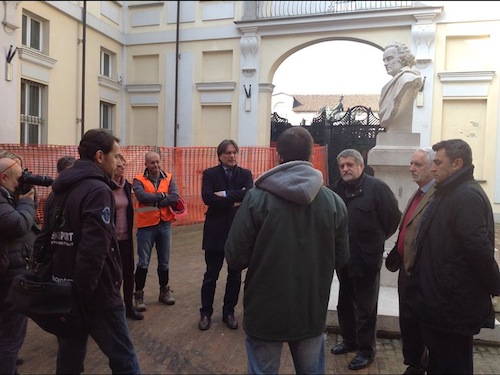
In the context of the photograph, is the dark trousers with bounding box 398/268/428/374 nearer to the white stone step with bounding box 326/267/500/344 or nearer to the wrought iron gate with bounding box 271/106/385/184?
the white stone step with bounding box 326/267/500/344

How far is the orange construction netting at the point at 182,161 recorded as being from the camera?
9.40 m

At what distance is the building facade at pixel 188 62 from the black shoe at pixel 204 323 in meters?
7.57

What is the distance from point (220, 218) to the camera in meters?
4.47

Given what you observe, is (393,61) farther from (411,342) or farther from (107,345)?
(107,345)

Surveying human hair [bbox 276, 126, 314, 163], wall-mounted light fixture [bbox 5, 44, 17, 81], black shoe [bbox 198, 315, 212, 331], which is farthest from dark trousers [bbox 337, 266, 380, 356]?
wall-mounted light fixture [bbox 5, 44, 17, 81]

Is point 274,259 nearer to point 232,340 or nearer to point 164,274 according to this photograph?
point 232,340

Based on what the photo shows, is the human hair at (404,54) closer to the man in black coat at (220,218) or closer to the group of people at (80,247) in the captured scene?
the man in black coat at (220,218)

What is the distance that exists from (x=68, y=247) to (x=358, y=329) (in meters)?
2.47

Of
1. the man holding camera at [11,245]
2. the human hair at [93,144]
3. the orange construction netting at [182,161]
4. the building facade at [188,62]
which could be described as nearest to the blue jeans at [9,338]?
the man holding camera at [11,245]

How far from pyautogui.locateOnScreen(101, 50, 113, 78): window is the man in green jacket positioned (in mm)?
13687

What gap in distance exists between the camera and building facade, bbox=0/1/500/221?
432 inches

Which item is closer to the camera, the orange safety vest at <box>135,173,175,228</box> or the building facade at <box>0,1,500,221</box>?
the orange safety vest at <box>135,173,175,228</box>

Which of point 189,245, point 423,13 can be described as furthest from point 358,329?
point 423,13

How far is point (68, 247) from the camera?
2479 millimetres
